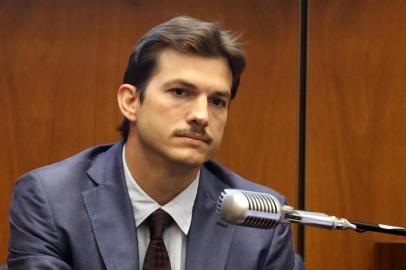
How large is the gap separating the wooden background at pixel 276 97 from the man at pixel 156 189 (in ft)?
2.42

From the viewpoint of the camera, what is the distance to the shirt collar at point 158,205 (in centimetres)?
163

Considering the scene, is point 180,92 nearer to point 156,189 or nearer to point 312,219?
point 156,189

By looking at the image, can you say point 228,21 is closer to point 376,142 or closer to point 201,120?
point 376,142

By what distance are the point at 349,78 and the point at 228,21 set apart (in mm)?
509

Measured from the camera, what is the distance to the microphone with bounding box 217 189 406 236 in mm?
920

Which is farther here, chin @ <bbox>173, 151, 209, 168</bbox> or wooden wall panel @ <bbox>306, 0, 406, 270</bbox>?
wooden wall panel @ <bbox>306, 0, 406, 270</bbox>

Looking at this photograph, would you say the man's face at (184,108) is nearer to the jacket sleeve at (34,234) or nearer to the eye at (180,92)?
the eye at (180,92)

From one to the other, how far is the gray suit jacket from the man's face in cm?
15

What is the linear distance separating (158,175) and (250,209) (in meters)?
0.77

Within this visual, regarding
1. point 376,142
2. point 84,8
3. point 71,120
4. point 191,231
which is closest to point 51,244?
point 191,231

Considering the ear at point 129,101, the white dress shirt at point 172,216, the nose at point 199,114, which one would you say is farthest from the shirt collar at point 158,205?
the nose at point 199,114

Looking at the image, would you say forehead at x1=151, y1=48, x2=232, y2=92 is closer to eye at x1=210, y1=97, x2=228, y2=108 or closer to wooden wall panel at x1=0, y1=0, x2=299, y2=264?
eye at x1=210, y1=97, x2=228, y2=108

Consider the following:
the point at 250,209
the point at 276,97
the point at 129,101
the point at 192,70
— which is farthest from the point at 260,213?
the point at 276,97

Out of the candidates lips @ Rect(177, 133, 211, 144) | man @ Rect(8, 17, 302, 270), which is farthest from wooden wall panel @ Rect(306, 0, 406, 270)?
lips @ Rect(177, 133, 211, 144)
